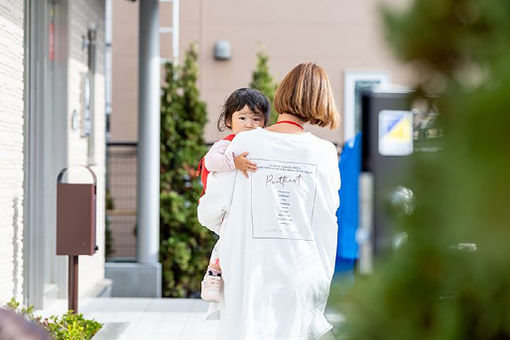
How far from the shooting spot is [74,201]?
5.68 meters

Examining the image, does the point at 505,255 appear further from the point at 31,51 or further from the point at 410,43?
the point at 31,51

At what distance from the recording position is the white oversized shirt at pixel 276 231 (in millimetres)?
3566

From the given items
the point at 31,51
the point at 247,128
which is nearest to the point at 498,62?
the point at 247,128

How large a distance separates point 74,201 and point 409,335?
500 centimetres

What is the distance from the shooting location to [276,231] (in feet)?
11.7

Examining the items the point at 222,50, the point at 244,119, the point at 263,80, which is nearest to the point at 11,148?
the point at 244,119

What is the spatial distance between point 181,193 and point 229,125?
5948mm

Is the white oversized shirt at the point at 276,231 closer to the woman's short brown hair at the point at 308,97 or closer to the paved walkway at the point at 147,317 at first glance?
the woman's short brown hair at the point at 308,97

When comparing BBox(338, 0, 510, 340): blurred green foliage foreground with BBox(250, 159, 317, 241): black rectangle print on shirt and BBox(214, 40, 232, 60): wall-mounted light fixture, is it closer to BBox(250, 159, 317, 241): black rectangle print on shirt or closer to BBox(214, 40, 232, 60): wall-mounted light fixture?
BBox(250, 159, 317, 241): black rectangle print on shirt

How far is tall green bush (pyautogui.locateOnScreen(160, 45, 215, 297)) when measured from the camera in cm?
984

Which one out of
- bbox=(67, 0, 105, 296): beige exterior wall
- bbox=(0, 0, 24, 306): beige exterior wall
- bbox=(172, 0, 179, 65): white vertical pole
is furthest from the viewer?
bbox=(172, 0, 179, 65): white vertical pole

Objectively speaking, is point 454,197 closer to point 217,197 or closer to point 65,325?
point 217,197

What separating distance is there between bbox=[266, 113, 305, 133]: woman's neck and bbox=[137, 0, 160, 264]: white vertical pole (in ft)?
16.5

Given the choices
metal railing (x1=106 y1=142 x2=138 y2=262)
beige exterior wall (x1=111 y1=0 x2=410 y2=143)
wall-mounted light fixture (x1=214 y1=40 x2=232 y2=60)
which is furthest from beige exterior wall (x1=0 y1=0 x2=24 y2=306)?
wall-mounted light fixture (x1=214 y1=40 x2=232 y2=60)
